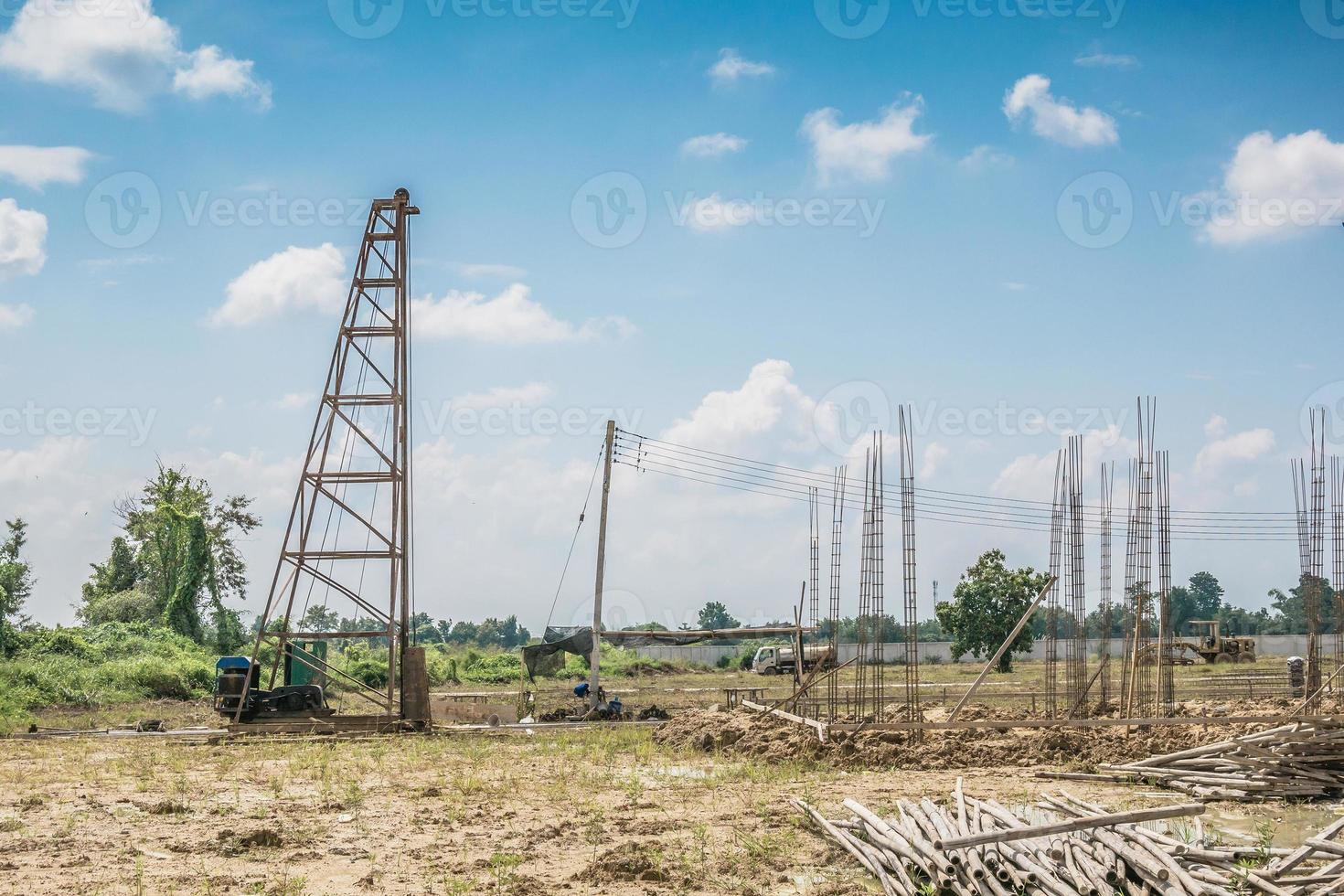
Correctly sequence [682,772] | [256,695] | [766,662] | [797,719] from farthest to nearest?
[766,662] → [256,695] → [797,719] → [682,772]

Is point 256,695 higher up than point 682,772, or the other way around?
point 256,695

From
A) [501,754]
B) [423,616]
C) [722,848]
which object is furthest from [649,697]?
[423,616]

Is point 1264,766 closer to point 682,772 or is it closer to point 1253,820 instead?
point 1253,820

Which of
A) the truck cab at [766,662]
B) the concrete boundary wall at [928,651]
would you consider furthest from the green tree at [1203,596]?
the truck cab at [766,662]

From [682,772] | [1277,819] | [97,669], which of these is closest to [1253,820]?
[1277,819]

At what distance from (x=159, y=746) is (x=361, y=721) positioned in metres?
3.37

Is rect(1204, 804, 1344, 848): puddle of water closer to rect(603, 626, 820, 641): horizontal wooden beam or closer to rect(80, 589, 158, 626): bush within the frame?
rect(603, 626, 820, 641): horizontal wooden beam

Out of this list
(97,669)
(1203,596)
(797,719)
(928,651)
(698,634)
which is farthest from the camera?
(1203,596)

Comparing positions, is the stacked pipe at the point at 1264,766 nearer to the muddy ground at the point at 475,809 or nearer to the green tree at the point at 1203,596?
the muddy ground at the point at 475,809

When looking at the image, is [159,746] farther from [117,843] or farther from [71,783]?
[117,843]

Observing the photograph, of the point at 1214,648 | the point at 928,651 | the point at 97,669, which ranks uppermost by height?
the point at 1214,648

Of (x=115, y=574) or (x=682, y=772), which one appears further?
(x=115, y=574)

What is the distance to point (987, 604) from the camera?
47.4 m

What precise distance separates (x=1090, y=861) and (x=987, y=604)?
40.8 m
